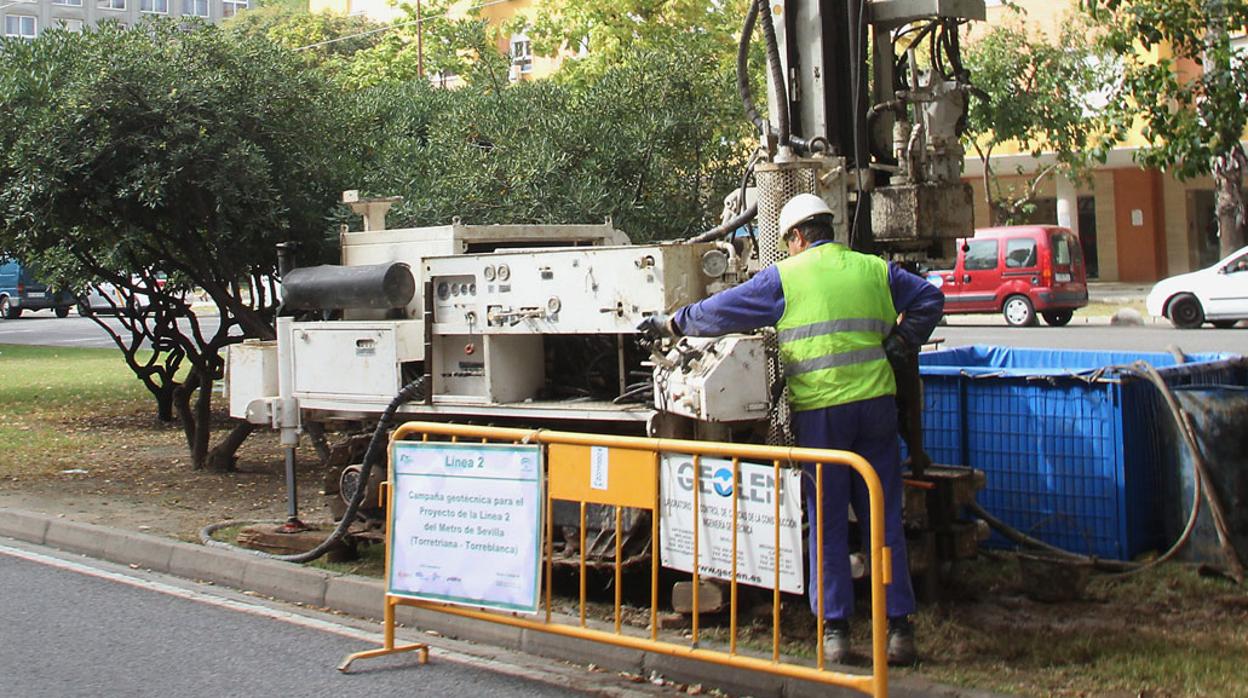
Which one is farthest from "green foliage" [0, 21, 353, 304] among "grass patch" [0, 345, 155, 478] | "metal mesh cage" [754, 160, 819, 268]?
"metal mesh cage" [754, 160, 819, 268]

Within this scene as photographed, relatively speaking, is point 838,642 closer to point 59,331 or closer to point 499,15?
point 59,331

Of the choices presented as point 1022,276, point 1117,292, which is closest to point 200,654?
point 1022,276

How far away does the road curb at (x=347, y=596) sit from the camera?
236 inches

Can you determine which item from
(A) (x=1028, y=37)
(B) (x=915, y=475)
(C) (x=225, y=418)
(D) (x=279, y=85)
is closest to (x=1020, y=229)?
(A) (x=1028, y=37)

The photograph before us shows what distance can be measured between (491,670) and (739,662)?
1408 mm

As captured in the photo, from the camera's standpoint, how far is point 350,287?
8.39 meters

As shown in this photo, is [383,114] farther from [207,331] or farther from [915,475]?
[207,331]

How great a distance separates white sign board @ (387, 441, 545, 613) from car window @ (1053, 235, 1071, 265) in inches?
886

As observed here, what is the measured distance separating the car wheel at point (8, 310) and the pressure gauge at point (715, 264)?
146 feet

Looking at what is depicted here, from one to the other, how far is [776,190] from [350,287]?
279cm

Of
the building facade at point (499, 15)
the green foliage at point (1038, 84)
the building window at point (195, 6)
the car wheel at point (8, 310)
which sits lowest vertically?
the car wheel at point (8, 310)

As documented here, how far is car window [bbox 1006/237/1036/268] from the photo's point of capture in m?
27.4

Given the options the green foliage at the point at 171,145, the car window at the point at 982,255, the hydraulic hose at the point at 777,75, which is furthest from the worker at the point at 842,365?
the car window at the point at 982,255

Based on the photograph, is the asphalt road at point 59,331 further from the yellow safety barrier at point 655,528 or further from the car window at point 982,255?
the yellow safety barrier at point 655,528
